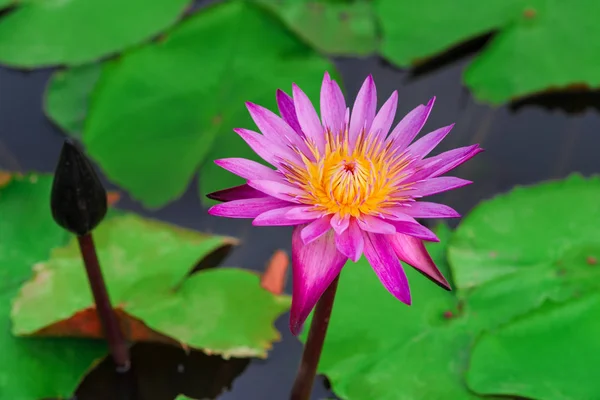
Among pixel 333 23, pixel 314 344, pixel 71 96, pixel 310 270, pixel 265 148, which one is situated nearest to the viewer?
pixel 310 270

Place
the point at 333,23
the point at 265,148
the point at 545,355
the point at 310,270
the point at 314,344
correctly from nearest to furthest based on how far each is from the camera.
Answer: the point at 310,270 < the point at 265,148 < the point at 314,344 < the point at 545,355 < the point at 333,23

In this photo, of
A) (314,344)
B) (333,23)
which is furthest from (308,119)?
(333,23)

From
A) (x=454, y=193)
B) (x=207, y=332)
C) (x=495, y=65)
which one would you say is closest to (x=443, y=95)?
(x=495, y=65)

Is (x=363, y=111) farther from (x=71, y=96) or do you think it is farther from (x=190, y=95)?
(x=71, y=96)

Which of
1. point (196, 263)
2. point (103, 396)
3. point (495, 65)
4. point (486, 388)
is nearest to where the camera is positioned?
point (486, 388)

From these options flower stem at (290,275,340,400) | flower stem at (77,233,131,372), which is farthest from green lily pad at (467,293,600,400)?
flower stem at (77,233,131,372)

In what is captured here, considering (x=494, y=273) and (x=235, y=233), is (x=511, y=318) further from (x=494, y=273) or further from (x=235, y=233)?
(x=235, y=233)
